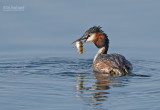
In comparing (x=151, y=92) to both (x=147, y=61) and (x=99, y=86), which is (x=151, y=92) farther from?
(x=147, y=61)

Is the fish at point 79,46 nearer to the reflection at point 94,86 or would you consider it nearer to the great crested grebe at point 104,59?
the great crested grebe at point 104,59

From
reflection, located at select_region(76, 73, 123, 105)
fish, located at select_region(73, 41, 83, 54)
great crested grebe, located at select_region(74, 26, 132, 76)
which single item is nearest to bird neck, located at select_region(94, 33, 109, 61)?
great crested grebe, located at select_region(74, 26, 132, 76)

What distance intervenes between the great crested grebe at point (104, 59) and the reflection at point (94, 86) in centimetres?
30

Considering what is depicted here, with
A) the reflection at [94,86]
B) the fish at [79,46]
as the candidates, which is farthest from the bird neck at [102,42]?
the reflection at [94,86]

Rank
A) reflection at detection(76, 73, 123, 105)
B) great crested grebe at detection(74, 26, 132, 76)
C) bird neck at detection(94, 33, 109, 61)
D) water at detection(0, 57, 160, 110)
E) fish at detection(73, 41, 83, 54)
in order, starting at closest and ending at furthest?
water at detection(0, 57, 160, 110)
reflection at detection(76, 73, 123, 105)
great crested grebe at detection(74, 26, 132, 76)
fish at detection(73, 41, 83, 54)
bird neck at detection(94, 33, 109, 61)

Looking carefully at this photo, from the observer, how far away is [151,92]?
959 centimetres

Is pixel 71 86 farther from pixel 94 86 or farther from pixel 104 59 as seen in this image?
pixel 104 59

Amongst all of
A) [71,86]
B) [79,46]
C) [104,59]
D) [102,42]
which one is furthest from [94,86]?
[102,42]

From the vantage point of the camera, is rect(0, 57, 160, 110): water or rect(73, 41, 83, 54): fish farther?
rect(73, 41, 83, 54): fish

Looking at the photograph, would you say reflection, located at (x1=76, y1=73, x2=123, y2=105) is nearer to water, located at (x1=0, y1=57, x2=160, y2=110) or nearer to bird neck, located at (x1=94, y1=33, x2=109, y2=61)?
water, located at (x1=0, y1=57, x2=160, y2=110)

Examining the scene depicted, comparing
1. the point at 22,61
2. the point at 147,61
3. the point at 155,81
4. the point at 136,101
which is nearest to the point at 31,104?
the point at 136,101

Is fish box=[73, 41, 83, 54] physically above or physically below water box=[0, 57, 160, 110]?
above

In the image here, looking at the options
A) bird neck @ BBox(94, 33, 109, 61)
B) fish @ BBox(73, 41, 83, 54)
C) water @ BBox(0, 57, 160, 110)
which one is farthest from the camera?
bird neck @ BBox(94, 33, 109, 61)

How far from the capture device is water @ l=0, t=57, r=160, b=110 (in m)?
8.66
